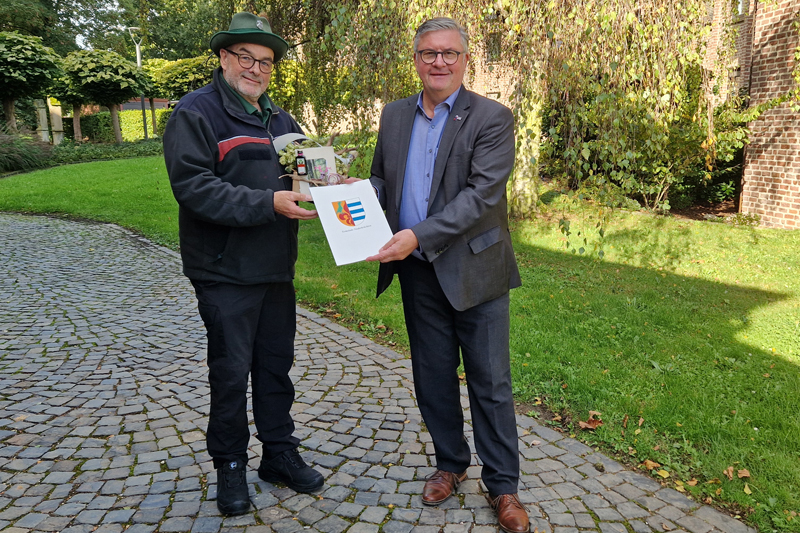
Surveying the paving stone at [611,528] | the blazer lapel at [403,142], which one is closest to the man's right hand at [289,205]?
the blazer lapel at [403,142]

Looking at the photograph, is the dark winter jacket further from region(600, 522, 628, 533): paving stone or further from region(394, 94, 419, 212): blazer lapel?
region(600, 522, 628, 533): paving stone

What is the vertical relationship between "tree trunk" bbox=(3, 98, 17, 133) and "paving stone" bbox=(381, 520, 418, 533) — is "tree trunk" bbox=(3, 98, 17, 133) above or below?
above

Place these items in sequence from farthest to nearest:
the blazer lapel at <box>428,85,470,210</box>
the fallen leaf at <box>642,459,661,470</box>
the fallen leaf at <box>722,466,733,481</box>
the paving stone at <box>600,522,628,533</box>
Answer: the fallen leaf at <box>642,459,661,470</box> < the fallen leaf at <box>722,466,733,481</box> < the paving stone at <box>600,522,628,533</box> < the blazer lapel at <box>428,85,470,210</box>

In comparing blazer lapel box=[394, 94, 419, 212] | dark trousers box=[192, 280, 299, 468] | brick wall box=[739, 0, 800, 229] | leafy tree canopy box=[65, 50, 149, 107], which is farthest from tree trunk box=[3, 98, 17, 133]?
blazer lapel box=[394, 94, 419, 212]

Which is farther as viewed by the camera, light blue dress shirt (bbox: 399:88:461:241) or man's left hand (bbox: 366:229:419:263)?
light blue dress shirt (bbox: 399:88:461:241)

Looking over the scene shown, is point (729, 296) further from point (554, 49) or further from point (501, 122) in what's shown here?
point (501, 122)

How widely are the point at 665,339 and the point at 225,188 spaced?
13.5 ft

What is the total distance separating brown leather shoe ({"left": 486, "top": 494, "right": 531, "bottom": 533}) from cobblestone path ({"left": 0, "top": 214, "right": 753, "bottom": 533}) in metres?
0.10

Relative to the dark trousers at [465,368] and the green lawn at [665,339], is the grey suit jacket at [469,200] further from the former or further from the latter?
the green lawn at [665,339]

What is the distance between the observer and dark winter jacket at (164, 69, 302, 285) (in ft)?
8.48

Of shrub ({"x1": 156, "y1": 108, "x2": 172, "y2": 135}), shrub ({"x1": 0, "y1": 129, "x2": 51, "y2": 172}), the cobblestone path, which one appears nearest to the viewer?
the cobblestone path

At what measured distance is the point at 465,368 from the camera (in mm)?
2896

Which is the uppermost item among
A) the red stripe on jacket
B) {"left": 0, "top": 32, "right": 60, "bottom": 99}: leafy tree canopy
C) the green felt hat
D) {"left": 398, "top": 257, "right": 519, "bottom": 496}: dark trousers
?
{"left": 0, "top": 32, "right": 60, "bottom": 99}: leafy tree canopy

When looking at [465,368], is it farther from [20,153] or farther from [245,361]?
[20,153]
